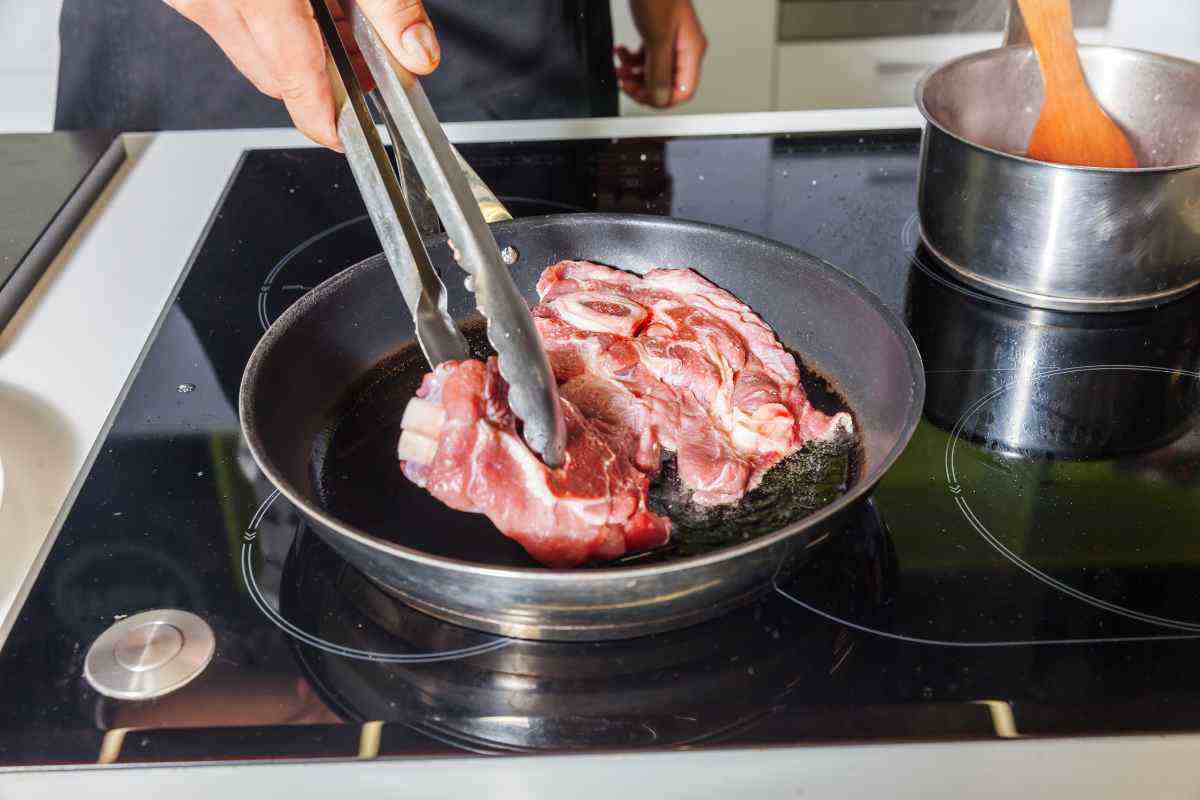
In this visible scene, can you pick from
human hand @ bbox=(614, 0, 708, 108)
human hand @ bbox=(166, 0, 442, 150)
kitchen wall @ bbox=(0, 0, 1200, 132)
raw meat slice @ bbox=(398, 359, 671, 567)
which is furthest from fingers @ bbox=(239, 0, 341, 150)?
kitchen wall @ bbox=(0, 0, 1200, 132)

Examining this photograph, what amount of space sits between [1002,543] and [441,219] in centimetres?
54

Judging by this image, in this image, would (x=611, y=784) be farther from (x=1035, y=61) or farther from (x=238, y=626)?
(x=1035, y=61)

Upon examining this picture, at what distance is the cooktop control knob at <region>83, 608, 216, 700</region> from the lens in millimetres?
798

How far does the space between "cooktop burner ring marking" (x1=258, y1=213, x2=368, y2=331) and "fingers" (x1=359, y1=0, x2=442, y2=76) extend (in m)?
0.43

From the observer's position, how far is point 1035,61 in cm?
Answer: 134

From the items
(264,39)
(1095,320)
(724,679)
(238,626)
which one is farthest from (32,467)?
(1095,320)

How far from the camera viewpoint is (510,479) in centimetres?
87

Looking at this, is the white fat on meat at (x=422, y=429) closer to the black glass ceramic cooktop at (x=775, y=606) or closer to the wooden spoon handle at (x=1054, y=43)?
the black glass ceramic cooktop at (x=775, y=606)

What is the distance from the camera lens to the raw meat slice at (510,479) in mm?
860

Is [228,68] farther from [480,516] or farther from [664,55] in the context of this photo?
[480,516]

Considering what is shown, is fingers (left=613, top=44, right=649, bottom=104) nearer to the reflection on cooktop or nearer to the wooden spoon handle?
the wooden spoon handle

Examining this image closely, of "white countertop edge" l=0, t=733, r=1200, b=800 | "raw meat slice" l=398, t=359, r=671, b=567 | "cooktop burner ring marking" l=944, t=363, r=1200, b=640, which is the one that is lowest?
"white countertop edge" l=0, t=733, r=1200, b=800

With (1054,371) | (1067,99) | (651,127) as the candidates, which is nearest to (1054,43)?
(1067,99)

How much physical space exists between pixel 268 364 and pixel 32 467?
0.26 meters
